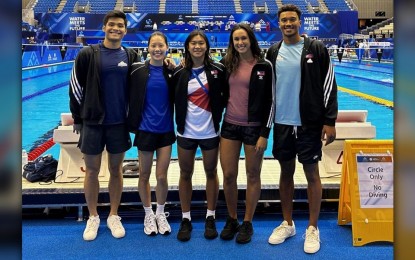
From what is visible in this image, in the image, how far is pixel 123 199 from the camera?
3.80m

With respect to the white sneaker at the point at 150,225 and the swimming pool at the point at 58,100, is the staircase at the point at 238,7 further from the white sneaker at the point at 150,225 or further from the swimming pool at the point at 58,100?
the white sneaker at the point at 150,225

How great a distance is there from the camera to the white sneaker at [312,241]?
306 centimetres

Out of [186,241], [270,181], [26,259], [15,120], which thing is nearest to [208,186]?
[186,241]

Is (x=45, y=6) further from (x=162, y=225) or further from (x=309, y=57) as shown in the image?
(x=309, y=57)

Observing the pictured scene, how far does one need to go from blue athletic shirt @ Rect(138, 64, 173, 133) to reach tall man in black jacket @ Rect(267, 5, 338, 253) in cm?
85

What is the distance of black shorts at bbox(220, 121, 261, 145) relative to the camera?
3133mm

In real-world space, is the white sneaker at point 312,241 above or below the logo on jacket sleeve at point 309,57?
below

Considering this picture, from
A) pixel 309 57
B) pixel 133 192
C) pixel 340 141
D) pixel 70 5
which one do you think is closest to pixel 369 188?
pixel 340 141

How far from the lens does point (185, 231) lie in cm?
335

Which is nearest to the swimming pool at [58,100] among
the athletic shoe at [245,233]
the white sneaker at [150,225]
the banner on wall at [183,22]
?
the white sneaker at [150,225]

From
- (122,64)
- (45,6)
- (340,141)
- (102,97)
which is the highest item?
(45,6)

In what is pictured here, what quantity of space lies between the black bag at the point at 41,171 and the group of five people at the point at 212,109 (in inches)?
29.6

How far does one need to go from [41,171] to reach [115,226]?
1.06 meters

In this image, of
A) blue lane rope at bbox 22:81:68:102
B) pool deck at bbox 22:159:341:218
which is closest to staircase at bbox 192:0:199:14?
blue lane rope at bbox 22:81:68:102
